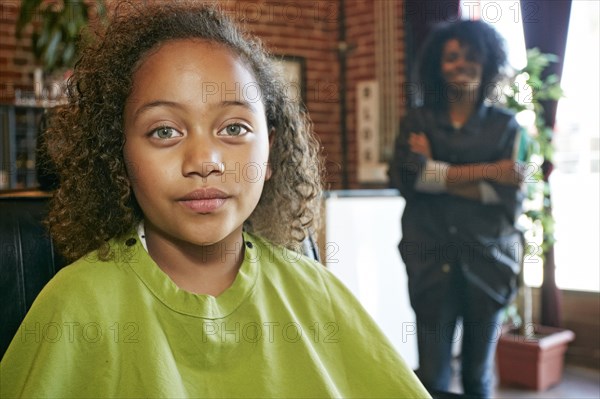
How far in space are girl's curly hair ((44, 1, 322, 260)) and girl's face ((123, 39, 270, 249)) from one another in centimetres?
4

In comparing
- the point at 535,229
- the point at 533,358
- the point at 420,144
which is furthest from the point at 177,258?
the point at 533,358

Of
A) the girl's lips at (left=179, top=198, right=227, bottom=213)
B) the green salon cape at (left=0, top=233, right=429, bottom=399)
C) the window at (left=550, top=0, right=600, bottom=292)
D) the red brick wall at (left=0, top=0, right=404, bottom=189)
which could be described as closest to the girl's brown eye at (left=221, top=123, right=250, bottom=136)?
the girl's lips at (left=179, top=198, right=227, bottom=213)

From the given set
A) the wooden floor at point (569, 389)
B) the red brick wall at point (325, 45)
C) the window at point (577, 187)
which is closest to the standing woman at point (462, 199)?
the wooden floor at point (569, 389)

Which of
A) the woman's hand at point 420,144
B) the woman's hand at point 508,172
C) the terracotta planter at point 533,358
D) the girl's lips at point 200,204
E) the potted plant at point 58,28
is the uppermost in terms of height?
the potted plant at point 58,28

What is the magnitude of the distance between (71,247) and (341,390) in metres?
0.50

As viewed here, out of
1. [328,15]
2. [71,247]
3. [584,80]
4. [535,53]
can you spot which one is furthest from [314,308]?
[328,15]

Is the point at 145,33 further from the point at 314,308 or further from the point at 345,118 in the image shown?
the point at 345,118

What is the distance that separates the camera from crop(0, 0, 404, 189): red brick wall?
506 cm

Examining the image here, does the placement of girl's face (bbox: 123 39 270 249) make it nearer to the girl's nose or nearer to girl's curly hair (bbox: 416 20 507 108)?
the girl's nose

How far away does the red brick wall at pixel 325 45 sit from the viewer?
5059mm

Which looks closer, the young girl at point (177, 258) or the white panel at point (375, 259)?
the young girl at point (177, 258)

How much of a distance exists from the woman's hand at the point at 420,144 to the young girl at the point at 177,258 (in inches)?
58.8

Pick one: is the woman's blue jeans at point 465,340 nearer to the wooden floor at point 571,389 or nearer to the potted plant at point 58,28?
the wooden floor at point 571,389

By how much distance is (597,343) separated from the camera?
3.51 metres
